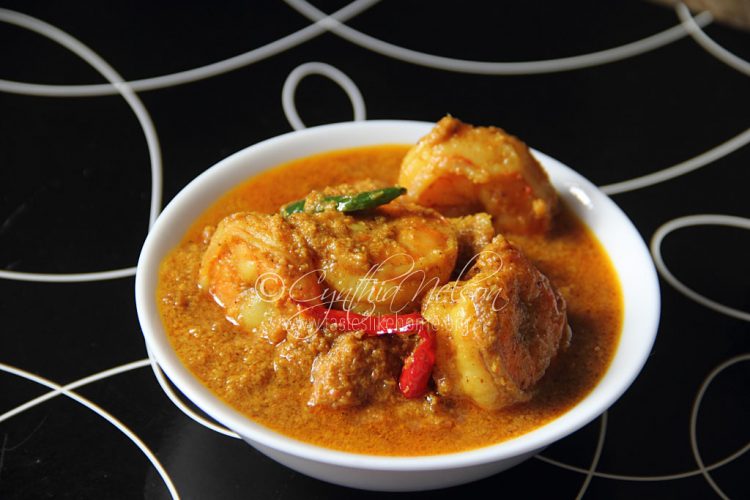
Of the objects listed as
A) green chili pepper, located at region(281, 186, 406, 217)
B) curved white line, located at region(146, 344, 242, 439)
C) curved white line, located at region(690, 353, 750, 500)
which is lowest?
curved white line, located at region(690, 353, 750, 500)

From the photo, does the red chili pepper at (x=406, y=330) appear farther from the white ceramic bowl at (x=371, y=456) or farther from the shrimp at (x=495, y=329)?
the white ceramic bowl at (x=371, y=456)

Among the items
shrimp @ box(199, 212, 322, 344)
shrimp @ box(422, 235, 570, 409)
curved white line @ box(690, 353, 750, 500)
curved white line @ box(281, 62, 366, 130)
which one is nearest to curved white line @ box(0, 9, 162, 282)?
curved white line @ box(281, 62, 366, 130)

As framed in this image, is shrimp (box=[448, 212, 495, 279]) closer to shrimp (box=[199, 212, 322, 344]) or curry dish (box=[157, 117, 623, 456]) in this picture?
curry dish (box=[157, 117, 623, 456])

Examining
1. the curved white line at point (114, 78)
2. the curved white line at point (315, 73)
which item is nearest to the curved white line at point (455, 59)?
the curved white line at point (315, 73)

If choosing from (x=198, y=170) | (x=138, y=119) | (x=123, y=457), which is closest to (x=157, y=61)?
(x=138, y=119)

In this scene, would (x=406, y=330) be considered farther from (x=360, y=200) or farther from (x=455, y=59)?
(x=455, y=59)

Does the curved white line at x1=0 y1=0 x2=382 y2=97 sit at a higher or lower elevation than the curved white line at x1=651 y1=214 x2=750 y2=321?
higher
